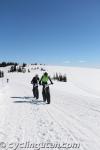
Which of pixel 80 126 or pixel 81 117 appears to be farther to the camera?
pixel 81 117

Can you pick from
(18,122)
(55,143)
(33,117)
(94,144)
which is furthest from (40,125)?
(94,144)

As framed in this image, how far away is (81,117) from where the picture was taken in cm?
1037

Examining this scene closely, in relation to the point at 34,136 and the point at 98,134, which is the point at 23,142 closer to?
the point at 34,136

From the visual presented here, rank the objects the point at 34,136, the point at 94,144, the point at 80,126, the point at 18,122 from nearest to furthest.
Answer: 1. the point at 94,144
2. the point at 34,136
3. the point at 80,126
4. the point at 18,122

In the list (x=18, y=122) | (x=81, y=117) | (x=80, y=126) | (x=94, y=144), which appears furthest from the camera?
(x=81, y=117)

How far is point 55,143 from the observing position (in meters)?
6.64

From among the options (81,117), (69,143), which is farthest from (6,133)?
(81,117)

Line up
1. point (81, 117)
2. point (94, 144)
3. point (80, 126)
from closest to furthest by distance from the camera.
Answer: point (94, 144) → point (80, 126) → point (81, 117)

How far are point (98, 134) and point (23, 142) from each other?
238 cm

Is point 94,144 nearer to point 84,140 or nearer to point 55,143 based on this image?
point 84,140

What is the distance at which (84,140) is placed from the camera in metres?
6.86

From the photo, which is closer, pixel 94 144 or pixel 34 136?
pixel 94 144

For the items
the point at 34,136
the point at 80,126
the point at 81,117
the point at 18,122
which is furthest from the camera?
the point at 81,117

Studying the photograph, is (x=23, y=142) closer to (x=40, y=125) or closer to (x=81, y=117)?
(x=40, y=125)
